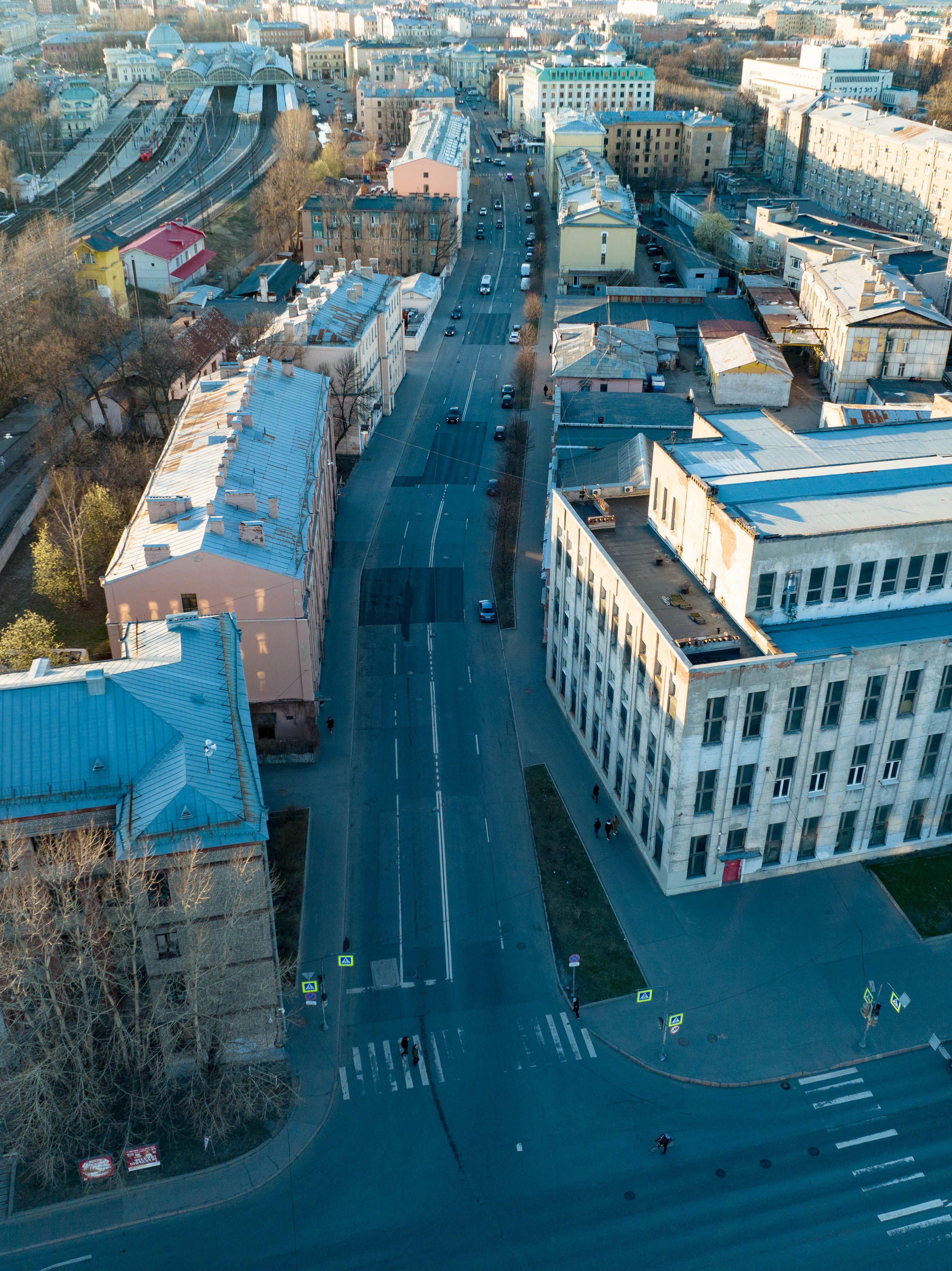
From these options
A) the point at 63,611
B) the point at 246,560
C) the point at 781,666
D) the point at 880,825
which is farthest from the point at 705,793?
the point at 63,611

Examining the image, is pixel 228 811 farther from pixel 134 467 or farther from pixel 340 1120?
pixel 134 467

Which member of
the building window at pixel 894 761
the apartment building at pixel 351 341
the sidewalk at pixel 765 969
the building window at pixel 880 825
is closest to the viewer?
→ the sidewalk at pixel 765 969

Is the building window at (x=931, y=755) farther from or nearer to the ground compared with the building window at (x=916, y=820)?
farther from the ground

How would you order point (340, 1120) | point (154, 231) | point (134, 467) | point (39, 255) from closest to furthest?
1. point (340, 1120)
2. point (134, 467)
3. point (39, 255)
4. point (154, 231)

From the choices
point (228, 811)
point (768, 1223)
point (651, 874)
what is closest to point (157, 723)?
point (228, 811)

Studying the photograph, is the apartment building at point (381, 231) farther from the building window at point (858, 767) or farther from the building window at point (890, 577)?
the building window at point (858, 767)

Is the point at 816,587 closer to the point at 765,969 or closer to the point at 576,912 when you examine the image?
the point at 765,969

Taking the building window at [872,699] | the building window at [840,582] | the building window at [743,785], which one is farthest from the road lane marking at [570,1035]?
the building window at [840,582]
